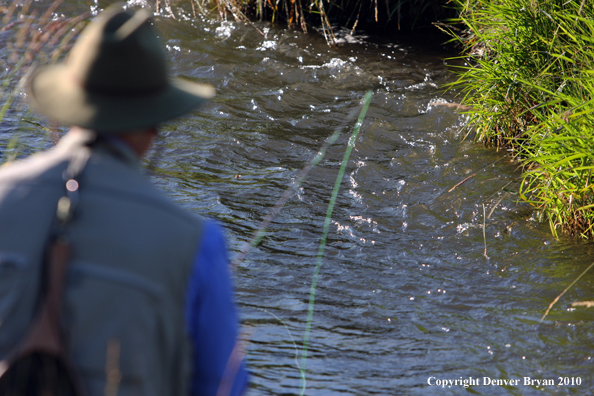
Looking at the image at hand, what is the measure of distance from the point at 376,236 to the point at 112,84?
3.40 m

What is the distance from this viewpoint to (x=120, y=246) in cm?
114

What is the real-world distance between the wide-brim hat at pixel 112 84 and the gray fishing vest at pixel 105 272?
127 mm

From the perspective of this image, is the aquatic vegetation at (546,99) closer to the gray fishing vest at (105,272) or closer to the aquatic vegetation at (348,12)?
the aquatic vegetation at (348,12)

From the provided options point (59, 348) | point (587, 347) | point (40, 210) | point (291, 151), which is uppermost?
point (40, 210)

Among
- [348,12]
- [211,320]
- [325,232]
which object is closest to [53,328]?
[211,320]

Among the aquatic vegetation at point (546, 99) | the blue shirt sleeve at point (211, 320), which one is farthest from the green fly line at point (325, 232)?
the blue shirt sleeve at point (211, 320)

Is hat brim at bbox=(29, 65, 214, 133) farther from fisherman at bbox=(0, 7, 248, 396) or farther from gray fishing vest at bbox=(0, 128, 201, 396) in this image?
gray fishing vest at bbox=(0, 128, 201, 396)

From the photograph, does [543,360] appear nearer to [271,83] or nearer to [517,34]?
[517,34]

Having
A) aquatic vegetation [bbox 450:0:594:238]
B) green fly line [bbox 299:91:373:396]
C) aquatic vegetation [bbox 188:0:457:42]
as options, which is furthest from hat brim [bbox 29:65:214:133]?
aquatic vegetation [bbox 188:0:457:42]

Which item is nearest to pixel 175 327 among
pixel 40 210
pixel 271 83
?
pixel 40 210

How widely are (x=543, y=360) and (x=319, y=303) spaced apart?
132 cm

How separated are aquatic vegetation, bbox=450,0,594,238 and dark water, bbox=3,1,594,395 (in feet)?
0.81

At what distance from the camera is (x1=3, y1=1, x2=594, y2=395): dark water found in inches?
126

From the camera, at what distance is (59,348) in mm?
1132
